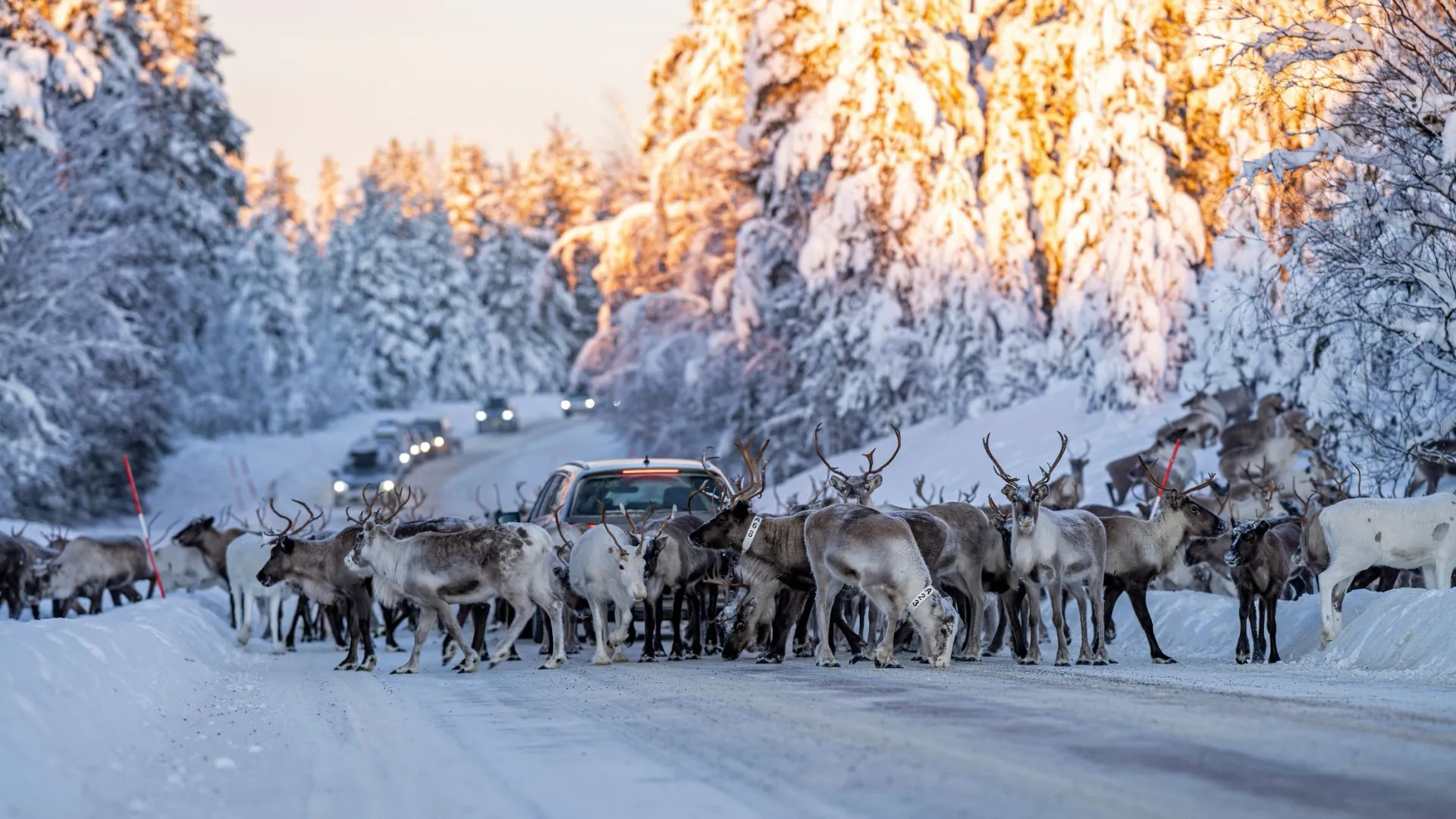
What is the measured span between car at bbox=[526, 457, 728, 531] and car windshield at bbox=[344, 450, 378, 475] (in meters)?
44.3

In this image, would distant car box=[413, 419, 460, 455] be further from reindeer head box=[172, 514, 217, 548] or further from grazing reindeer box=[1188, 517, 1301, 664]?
grazing reindeer box=[1188, 517, 1301, 664]

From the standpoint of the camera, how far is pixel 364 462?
63.0 metres

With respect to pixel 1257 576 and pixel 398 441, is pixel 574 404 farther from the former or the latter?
pixel 1257 576

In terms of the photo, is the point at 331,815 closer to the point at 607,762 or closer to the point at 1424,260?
the point at 607,762

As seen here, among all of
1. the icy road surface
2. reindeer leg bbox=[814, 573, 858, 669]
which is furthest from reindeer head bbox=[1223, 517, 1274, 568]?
reindeer leg bbox=[814, 573, 858, 669]

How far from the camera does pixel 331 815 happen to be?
24.5ft

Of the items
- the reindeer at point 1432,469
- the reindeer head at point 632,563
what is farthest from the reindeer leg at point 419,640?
the reindeer at point 1432,469

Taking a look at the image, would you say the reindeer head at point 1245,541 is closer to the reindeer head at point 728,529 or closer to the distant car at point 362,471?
the reindeer head at point 728,529

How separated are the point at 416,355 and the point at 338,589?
8980 centimetres

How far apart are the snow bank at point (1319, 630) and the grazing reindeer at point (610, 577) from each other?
441cm

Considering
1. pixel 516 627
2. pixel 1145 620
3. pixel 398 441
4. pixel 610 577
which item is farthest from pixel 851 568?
pixel 398 441

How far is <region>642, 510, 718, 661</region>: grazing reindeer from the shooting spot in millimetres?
16406

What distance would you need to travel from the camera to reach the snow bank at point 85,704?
26.3 feet

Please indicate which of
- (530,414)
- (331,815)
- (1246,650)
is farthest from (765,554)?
(530,414)
